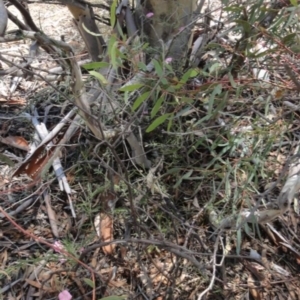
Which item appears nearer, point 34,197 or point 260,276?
point 260,276

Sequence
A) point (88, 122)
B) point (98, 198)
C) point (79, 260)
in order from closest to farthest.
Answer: point (79, 260) → point (88, 122) → point (98, 198)

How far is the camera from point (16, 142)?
1.71 meters

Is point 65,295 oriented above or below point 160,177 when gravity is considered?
below

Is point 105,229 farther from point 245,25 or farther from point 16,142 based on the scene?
point 245,25

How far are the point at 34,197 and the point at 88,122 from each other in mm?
356

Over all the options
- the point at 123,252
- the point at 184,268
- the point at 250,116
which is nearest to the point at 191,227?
the point at 184,268

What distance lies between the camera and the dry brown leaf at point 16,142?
170 centimetres

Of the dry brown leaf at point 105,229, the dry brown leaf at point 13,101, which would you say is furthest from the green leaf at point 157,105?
the dry brown leaf at point 13,101

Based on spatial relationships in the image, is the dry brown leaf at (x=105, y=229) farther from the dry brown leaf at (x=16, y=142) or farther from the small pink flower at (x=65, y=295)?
→ the dry brown leaf at (x=16, y=142)

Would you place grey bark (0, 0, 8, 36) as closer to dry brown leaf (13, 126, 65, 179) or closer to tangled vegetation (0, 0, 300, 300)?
tangled vegetation (0, 0, 300, 300)

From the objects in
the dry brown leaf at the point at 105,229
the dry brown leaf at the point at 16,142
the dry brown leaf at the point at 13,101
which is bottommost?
the dry brown leaf at the point at 105,229

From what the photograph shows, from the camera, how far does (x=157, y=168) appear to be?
1505 mm

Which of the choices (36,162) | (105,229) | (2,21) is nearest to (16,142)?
(36,162)

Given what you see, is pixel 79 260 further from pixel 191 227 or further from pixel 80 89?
pixel 80 89
